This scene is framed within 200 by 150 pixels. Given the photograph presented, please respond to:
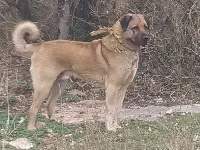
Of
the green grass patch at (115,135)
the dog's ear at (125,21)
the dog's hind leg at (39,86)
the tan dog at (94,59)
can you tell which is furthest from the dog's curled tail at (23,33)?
the dog's ear at (125,21)

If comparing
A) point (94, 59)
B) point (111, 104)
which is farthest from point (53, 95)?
point (111, 104)

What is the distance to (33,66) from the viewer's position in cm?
775

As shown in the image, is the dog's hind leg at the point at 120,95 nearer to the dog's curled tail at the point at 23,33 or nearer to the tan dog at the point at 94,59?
the tan dog at the point at 94,59

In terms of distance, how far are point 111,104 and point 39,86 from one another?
1.13 m

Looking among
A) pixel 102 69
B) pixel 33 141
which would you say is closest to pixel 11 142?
pixel 33 141

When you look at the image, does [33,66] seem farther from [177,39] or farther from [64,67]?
[177,39]

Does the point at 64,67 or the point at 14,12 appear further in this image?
the point at 14,12

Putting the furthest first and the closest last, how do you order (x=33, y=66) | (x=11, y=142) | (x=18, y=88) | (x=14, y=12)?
(x=14, y=12), (x=18, y=88), (x=33, y=66), (x=11, y=142)

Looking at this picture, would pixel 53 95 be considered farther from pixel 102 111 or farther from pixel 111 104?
pixel 111 104

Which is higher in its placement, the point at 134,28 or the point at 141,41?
the point at 134,28

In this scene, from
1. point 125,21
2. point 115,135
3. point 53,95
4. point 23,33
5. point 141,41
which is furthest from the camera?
point 53,95

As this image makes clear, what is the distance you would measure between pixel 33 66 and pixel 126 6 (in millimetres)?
4541

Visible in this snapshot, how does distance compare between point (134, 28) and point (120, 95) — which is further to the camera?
point (120, 95)

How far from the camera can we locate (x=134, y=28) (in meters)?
7.70
